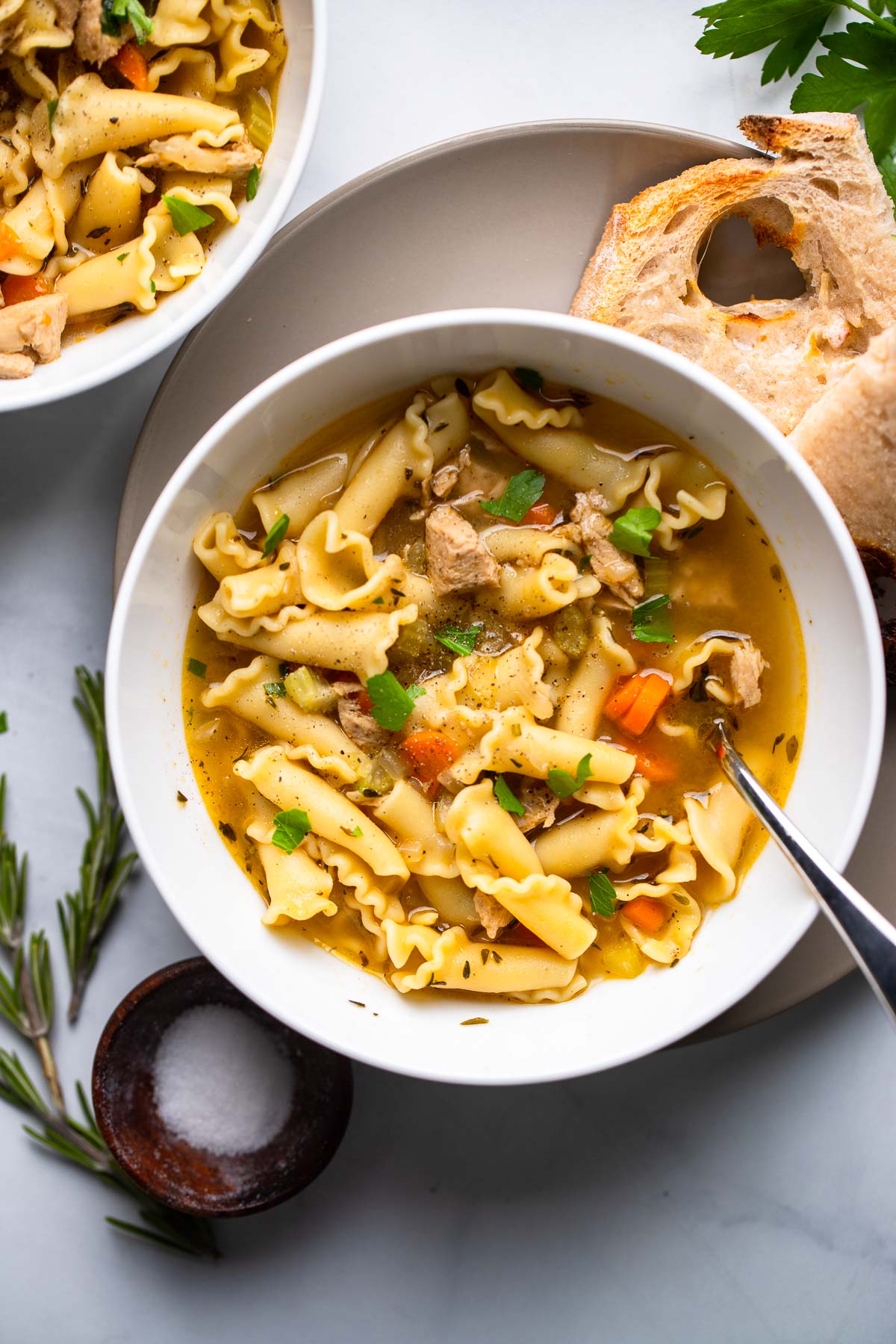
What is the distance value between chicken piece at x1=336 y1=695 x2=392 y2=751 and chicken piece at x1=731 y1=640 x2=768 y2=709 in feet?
3.20

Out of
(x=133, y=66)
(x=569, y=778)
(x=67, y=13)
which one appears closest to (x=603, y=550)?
(x=569, y=778)

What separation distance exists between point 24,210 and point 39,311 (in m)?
0.37

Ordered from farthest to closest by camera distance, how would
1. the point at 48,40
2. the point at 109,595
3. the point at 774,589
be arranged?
the point at 109,595, the point at 48,40, the point at 774,589

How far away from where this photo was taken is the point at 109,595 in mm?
3570

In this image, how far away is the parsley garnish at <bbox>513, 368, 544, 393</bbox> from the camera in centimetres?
281

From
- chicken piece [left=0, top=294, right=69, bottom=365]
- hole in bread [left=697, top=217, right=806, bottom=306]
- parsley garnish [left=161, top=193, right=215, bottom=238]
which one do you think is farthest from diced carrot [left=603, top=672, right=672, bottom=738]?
chicken piece [left=0, top=294, right=69, bottom=365]

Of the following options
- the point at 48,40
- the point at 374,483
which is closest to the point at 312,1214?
the point at 374,483

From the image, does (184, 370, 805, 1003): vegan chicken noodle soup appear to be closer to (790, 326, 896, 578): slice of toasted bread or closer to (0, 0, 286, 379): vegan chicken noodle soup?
(790, 326, 896, 578): slice of toasted bread

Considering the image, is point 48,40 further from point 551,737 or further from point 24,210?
point 551,737

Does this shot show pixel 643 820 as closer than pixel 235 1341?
Yes

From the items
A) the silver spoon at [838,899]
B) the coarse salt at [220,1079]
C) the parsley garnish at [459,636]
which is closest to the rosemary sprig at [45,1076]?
the coarse salt at [220,1079]

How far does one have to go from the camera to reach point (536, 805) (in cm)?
298

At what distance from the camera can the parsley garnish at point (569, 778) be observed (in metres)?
2.85

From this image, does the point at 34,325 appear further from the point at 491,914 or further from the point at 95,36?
the point at 491,914
